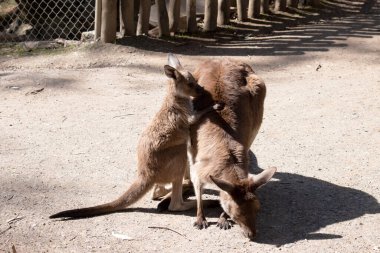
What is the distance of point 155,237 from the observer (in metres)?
4.15

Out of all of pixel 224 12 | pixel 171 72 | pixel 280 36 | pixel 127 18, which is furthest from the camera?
pixel 224 12

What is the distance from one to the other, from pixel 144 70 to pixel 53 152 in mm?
2431

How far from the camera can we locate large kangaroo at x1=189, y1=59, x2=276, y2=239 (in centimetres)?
397

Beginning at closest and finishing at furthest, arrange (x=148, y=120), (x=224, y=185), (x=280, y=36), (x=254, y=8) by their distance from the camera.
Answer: (x=224, y=185)
(x=148, y=120)
(x=280, y=36)
(x=254, y=8)

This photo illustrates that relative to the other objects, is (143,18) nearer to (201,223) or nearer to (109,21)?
(109,21)

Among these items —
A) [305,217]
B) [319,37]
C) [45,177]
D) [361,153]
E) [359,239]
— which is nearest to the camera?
[359,239]

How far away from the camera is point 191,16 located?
29.3ft

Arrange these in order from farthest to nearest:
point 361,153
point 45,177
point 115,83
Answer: point 115,83, point 361,153, point 45,177

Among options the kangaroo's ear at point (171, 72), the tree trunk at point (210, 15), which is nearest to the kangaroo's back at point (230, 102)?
the kangaroo's ear at point (171, 72)

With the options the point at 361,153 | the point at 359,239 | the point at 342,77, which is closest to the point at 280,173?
the point at 361,153

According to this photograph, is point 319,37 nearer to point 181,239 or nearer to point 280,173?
point 280,173

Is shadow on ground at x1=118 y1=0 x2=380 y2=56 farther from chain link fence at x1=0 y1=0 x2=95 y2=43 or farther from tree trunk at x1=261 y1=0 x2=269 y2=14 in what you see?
chain link fence at x1=0 y1=0 x2=95 y2=43

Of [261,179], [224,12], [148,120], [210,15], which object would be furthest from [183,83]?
[224,12]

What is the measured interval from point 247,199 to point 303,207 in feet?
2.43
